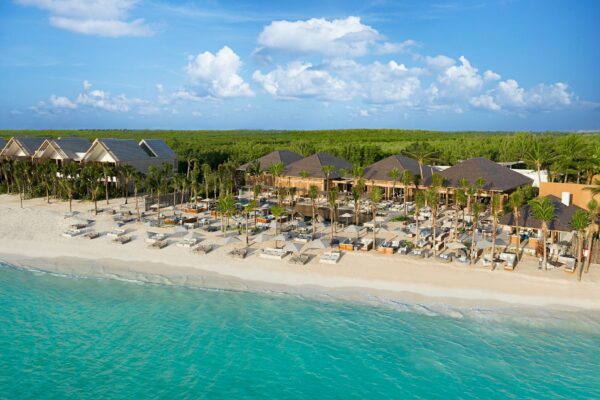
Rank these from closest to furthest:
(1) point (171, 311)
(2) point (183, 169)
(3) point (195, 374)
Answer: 1. (3) point (195, 374)
2. (1) point (171, 311)
3. (2) point (183, 169)

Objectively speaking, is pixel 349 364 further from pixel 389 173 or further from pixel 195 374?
pixel 389 173

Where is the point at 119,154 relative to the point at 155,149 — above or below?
below

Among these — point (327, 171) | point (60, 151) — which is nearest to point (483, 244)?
point (327, 171)

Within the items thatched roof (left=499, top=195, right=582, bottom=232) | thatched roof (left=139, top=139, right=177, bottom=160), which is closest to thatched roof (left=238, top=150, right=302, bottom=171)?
thatched roof (left=139, top=139, right=177, bottom=160)

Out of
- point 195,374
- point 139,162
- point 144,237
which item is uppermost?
point 139,162

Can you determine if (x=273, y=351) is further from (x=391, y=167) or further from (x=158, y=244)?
(x=391, y=167)

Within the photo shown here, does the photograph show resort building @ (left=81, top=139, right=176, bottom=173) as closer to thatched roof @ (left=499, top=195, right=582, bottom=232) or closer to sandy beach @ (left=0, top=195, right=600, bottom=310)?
sandy beach @ (left=0, top=195, right=600, bottom=310)

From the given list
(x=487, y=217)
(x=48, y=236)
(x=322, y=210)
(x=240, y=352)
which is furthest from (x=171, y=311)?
(x=487, y=217)
